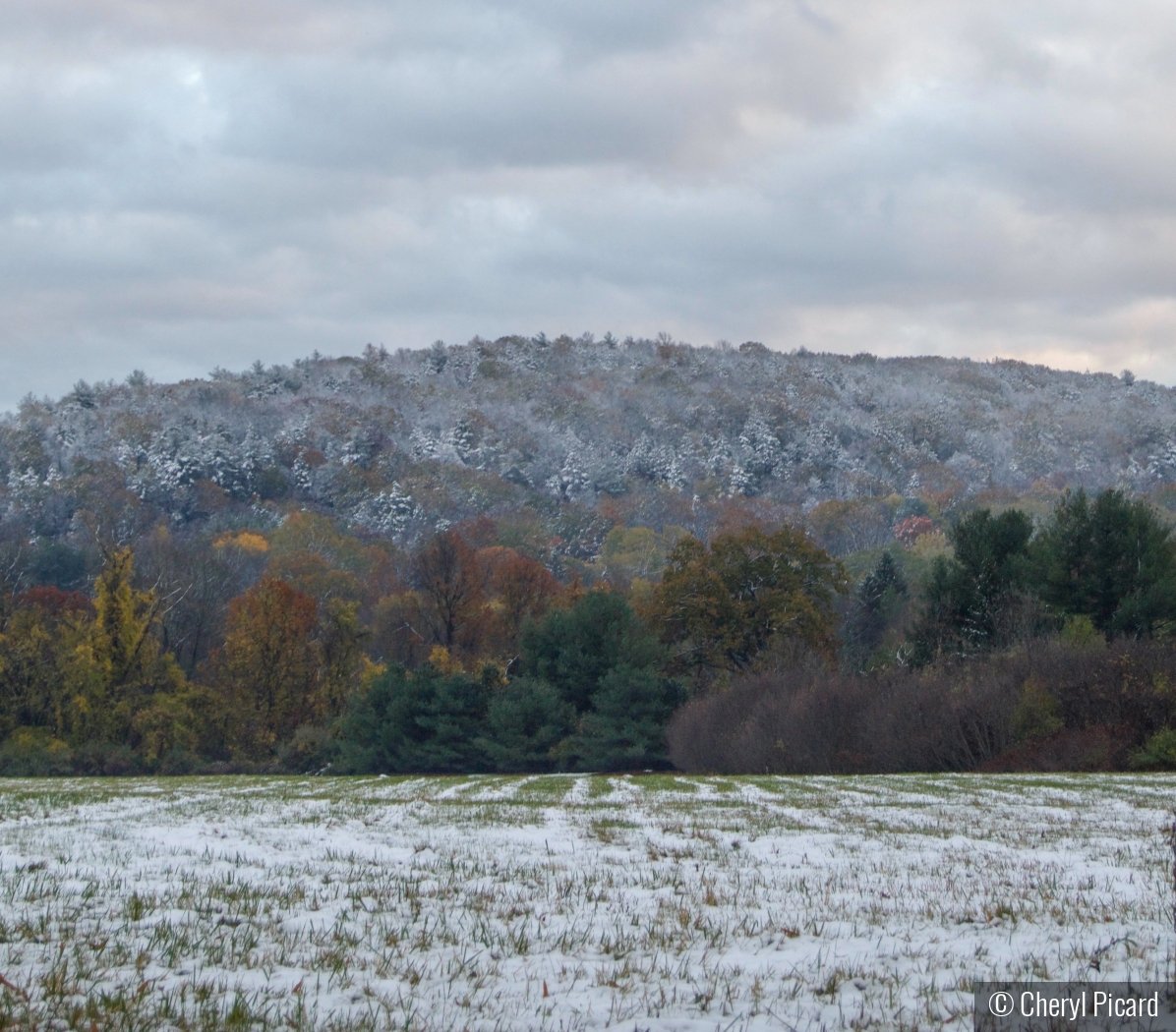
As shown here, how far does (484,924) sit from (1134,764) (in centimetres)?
2659

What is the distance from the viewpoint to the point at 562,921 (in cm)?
627

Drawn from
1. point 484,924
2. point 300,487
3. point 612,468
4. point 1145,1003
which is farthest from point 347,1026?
point 612,468

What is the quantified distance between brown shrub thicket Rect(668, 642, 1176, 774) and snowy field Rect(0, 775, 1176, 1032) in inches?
780

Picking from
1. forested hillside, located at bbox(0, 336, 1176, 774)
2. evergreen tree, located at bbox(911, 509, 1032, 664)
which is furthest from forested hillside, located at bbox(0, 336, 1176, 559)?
evergreen tree, located at bbox(911, 509, 1032, 664)

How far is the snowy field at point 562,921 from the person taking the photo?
4730 millimetres

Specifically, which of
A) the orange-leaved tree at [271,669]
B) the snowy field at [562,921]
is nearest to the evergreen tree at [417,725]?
the orange-leaved tree at [271,669]

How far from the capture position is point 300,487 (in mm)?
148500

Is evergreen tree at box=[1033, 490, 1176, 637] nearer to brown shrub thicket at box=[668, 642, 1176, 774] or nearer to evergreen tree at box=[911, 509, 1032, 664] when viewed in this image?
evergreen tree at box=[911, 509, 1032, 664]

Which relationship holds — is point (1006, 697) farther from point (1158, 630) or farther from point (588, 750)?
point (588, 750)

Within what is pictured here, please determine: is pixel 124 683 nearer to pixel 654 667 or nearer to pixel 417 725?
pixel 417 725

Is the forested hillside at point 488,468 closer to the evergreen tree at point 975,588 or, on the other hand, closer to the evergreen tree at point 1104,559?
the evergreen tree at point 975,588

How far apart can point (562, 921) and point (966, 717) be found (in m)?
29.2

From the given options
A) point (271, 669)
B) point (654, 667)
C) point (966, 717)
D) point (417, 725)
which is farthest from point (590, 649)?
point (966, 717)

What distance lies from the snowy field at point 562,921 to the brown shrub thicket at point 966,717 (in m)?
19.8
